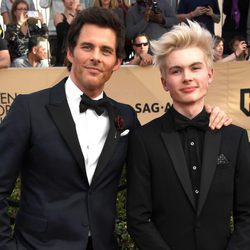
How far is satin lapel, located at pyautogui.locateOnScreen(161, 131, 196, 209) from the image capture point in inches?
110

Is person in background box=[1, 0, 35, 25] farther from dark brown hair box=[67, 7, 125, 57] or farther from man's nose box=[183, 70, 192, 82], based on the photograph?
man's nose box=[183, 70, 192, 82]

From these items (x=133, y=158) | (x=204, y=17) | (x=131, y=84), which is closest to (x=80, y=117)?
(x=133, y=158)

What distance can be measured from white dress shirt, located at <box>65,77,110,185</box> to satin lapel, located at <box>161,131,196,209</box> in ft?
1.09

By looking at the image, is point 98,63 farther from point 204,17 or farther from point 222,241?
point 204,17

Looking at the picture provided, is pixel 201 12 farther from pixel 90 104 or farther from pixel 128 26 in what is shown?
pixel 90 104

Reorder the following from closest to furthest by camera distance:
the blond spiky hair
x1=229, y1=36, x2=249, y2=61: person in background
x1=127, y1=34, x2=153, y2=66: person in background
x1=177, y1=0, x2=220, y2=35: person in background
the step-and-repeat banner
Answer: the blond spiky hair < the step-and-repeat banner < x1=127, y1=34, x2=153, y2=66: person in background < x1=229, y1=36, x2=249, y2=61: person in background < x1=177, y1=0, x2=220, y2=35: person in background

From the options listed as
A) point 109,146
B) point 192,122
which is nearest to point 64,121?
point 109,146

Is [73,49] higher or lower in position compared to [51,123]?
higher

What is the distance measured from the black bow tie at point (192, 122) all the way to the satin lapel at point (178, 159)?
0.06m

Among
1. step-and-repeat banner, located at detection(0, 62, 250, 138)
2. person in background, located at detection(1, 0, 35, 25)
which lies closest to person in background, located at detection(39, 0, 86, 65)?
person in background, located at detection(1, 0, 35, 25)

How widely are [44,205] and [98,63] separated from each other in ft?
2.49

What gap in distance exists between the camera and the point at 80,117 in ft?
9.18

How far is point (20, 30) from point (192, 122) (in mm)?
5514

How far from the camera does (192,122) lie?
2852 mm
